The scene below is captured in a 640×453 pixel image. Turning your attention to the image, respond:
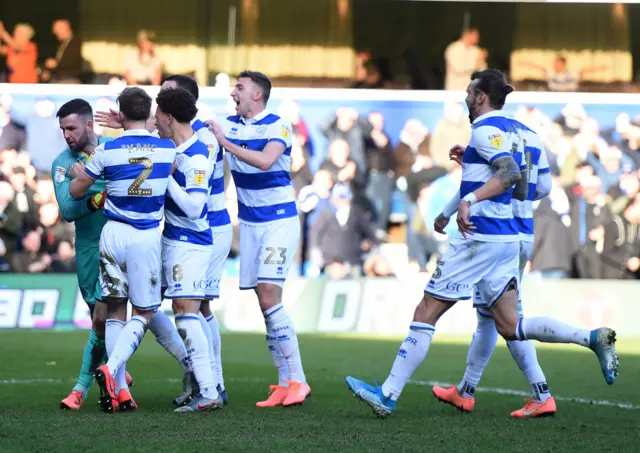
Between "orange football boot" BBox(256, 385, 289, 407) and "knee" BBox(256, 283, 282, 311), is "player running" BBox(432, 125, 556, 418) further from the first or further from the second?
"knee" BBox(256, 283, 282, 311)

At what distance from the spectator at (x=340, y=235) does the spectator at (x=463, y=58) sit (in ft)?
8.74

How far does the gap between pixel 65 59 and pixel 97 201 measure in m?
10.6

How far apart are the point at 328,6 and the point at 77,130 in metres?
11.0

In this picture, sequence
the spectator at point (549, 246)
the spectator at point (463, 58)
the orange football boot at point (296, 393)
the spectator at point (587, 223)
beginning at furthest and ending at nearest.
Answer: the spectator at point (463, 58) → the spectator at point (587, 223) → the spectator at point (549, 246) → the orange football boot at point (296, 393)

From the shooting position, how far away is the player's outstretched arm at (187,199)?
701cm

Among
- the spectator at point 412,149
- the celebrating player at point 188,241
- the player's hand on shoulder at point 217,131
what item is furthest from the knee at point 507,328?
the spectator at point 412,149

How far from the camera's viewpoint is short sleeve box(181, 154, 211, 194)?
7.05m

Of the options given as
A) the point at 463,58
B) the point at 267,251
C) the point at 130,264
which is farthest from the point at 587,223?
the point at 130,264

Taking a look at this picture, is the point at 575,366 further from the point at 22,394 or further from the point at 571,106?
the point at 571,106

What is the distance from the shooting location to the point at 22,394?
8.00m

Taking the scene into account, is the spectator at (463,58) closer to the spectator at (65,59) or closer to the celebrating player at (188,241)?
the spectator at (65,59)

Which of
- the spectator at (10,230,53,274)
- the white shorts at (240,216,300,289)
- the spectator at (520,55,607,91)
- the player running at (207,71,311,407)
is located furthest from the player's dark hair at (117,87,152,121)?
the spectator at (520,55,607,91)

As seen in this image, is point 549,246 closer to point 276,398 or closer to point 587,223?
point 587,223

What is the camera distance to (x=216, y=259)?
7.78 metres
